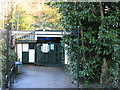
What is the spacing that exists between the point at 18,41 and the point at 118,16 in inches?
396

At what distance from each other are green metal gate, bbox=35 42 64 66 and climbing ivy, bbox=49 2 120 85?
6.60 m

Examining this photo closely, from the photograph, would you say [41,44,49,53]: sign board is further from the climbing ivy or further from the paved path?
the climbing ivy

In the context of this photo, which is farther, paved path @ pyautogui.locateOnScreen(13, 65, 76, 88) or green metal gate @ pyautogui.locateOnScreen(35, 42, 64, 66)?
green metal gate @ pyautogui.locateOnScreen(35, 42, 64, 66)

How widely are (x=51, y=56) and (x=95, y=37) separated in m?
7.69

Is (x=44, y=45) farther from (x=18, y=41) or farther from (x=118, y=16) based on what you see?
(x=118, y=16)

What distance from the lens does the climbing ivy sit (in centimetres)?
571

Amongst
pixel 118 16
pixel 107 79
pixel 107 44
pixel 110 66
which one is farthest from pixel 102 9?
pixel 107 79

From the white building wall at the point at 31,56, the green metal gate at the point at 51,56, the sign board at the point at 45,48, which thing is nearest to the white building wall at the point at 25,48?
the white building wall at the point at 31,56

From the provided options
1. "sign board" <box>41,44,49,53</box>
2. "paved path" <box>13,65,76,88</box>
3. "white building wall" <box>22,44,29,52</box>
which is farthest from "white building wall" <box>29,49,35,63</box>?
"paved path" <box>13,65,76,88</box>

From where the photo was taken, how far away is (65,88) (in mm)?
6234

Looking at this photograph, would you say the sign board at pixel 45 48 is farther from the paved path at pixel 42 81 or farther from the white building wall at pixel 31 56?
the paved path at pixel 42 81

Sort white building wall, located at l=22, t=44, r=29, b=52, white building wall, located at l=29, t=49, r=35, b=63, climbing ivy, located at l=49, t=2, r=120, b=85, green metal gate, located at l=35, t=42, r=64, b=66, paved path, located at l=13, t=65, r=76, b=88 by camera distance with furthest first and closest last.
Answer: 1. white building wall, located at l=22, t=44, r=29, b=52
2. white building wall, located at l=29, t=49, r=35, b=63
3. green metal gate, located at l=35, t=42, r=64, b=66
4. paved path, located at l=13, t=65, r=76, b=88
5. climbing ivy, located at l=49, t=2, r=120, b=85

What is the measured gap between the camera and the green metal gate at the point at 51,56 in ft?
44.5

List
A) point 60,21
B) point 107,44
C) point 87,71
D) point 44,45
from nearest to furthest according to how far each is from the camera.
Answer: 1. point 107,44
2. point 87,71
3. point 60,21
4. point 44,45
